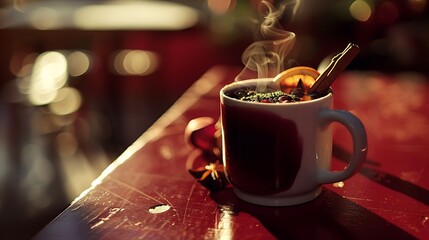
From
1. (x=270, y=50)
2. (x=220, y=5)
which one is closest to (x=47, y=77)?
(x=220, y=5)

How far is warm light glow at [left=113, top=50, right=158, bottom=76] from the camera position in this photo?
3.78m

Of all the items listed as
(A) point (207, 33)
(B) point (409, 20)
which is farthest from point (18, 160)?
(B) point (409, 20)

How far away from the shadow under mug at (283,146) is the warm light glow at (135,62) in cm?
301

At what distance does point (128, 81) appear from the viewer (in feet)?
12.5

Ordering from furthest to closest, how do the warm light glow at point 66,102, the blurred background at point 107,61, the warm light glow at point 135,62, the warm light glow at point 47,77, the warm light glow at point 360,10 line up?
the warm light glow at point 135,62 → the warm light glow at point 66,102 → the warm light glow at point 360,10 → the warm light glow at point 47,77 → the blurred background at point 107,61

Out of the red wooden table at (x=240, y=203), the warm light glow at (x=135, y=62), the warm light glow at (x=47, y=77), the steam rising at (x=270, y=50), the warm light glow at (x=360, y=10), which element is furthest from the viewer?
the warm light glow at (x=135, y=62)

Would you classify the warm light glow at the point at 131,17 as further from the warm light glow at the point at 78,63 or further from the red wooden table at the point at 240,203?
the red wooden table at the point at 240,203

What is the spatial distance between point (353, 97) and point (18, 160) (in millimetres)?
1815

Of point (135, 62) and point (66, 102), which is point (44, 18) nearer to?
point (66, 102)

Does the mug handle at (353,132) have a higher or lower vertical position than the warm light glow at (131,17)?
lower

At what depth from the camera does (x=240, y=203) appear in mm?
828

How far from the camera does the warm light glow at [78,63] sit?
3.29 metres

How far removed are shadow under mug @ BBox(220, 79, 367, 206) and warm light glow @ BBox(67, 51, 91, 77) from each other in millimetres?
2600

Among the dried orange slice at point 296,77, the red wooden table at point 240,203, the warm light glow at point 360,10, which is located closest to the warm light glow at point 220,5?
the warm light glow at point 360,10
